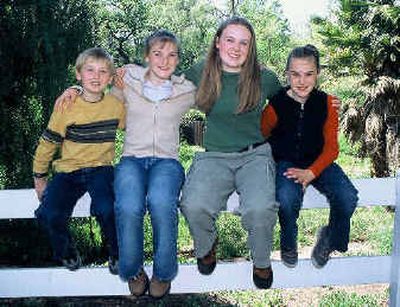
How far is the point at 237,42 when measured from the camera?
298 cm

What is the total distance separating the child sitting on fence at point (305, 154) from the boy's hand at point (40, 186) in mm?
1129

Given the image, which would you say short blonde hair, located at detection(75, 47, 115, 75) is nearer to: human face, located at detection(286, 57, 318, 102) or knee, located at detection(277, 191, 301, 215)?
human face, located at detection(286, 57, 318, 102)

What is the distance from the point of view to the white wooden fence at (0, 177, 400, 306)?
276 centimetres

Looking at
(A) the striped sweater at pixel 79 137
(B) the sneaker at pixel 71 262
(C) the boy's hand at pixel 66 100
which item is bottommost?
(B) the sneaker at pixel 71 262

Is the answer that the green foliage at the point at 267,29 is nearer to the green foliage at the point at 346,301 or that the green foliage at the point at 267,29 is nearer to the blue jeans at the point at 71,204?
the green foliage at the point at 346,301

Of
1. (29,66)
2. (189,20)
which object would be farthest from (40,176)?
(189,20)

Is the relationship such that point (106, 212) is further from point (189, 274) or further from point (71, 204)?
point (189, 274)

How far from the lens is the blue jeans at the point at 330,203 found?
8.83 feet

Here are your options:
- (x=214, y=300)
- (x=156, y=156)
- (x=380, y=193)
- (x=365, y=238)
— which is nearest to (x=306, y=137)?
(x=380, y=193)

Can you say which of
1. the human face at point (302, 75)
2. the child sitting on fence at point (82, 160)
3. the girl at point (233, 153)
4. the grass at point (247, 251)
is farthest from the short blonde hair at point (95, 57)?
the grass at point (247, 251)

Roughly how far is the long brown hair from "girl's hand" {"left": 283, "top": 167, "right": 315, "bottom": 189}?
40 cm

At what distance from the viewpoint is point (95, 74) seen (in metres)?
2.94

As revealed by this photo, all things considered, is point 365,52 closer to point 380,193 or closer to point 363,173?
point 363,173

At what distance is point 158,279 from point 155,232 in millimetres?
209
